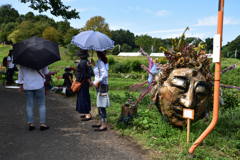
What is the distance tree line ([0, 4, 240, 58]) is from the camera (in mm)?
43125

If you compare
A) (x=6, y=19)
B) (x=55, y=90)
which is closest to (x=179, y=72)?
(x=55, y=90)

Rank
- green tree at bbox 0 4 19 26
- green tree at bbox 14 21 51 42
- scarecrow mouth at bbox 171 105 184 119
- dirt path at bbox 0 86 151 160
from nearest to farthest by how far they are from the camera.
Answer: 1. dirt path at bbox 0 86 151 160
2. scarecrow mouth at bbox 171 105 184 119
3. green tree at bbox 14 21 51 42
4. green tree at bbox 0 4 19 26

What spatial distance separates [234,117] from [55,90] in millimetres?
7339

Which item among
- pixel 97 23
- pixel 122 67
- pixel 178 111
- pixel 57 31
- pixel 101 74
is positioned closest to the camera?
pixel 178 111

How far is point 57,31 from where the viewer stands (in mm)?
49594

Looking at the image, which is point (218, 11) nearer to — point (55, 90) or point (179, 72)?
point (179, 72)

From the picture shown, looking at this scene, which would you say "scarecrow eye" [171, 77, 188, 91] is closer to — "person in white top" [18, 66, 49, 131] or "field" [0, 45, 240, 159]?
"field" [0, 45, 240, 159]

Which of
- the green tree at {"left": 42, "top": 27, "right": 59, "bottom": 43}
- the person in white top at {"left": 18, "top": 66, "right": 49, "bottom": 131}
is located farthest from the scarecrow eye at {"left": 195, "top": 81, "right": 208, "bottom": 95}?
the green tree at {"left": 42, "top": 27, "right": 59, "bottom": 43}

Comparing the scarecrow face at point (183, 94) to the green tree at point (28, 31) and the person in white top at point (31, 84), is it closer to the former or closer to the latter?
the person in white top at point (31, 84)

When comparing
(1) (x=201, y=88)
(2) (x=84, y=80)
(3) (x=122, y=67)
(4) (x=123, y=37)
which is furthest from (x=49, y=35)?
(4) (x=123, y=37)

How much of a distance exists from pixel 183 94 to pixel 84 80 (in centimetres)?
250

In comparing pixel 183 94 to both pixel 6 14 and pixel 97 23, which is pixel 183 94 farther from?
pixel 6 14

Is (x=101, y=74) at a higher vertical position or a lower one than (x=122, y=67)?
higher

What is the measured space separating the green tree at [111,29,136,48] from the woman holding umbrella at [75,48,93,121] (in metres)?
84.0
